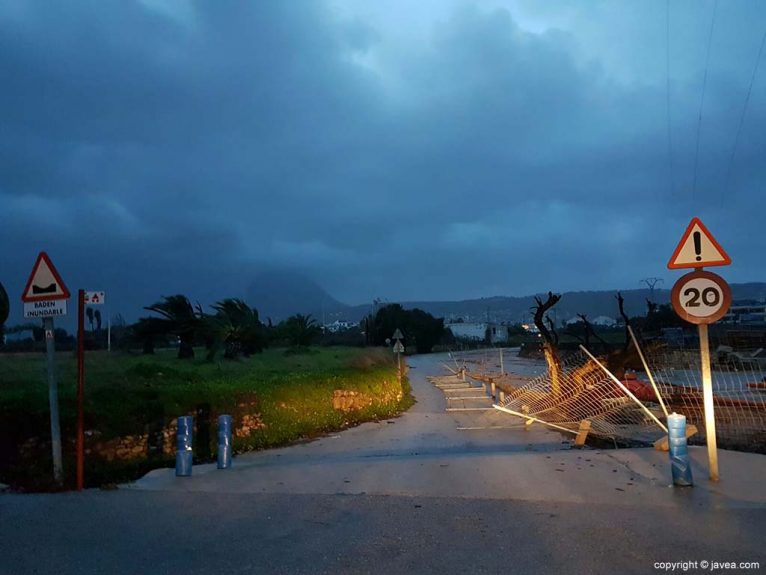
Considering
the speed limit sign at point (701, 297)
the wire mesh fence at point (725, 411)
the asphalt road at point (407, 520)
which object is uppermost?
the speed limit sign at point (701, 297)

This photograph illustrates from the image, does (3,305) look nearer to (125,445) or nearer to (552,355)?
(125,445)

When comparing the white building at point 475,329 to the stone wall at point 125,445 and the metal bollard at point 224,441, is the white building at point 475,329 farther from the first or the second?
the metal bollard at point 224,441

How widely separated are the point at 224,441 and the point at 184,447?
100 cm

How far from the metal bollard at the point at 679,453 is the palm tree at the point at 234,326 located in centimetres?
2633

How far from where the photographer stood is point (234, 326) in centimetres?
3272

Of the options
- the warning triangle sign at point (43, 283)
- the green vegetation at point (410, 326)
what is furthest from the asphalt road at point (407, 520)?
the green vegetation at point (410, 326)

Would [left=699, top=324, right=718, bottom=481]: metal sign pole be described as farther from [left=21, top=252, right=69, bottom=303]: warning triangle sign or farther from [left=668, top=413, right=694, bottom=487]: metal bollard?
[left=21, top=252, right=69, bottom=303]: warning triangle sign

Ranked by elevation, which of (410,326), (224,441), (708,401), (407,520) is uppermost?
(410,326)

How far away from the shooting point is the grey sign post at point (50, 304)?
8.88 meters

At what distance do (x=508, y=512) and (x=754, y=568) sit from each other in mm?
2370

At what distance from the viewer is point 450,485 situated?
8.64 metres

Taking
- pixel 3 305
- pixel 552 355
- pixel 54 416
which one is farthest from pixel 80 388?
pixel 552 355

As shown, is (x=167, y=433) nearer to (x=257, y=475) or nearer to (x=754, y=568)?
(x=257, y=475)

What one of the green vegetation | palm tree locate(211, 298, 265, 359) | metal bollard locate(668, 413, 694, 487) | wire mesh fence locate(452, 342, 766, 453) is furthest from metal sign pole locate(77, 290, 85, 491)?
the green vegetation
